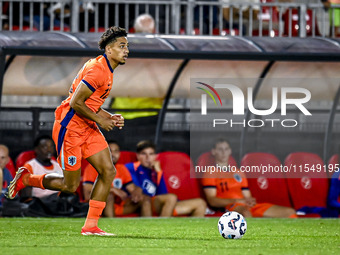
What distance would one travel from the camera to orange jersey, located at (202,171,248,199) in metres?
13.4

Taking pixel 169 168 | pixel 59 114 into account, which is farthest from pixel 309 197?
pixel 59 114

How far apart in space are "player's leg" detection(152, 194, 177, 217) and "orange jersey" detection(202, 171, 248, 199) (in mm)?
645

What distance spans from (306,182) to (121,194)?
333 cm

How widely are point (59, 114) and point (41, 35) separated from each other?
12.3 ft

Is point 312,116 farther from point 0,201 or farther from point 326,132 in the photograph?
point 0,201

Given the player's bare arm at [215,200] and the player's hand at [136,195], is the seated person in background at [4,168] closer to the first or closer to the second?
the player's hand at [136,195]

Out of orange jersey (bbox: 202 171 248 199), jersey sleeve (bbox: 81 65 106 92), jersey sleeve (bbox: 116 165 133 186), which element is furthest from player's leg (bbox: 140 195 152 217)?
jersey sleeve (bbox: 81 65 106 92)

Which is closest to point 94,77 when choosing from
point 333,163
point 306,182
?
point 306,182

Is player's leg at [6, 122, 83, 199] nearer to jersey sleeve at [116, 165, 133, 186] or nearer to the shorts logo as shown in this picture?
the shorts logo

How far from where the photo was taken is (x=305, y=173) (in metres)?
14.2

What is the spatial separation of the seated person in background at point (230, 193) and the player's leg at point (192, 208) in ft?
0.56

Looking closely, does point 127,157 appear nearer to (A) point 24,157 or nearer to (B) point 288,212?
(A) point 24,157

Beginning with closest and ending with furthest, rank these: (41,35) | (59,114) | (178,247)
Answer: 1. (178,247)
2. (59,114)
3. (41,35)

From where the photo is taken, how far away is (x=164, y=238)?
348 inches
